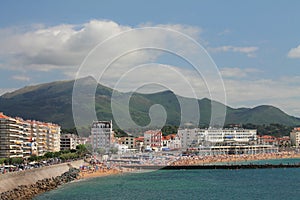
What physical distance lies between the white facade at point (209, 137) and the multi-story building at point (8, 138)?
55.3 meters

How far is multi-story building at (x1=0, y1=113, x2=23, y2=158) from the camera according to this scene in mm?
63341

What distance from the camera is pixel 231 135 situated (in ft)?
418

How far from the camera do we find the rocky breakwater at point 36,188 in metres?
33.0

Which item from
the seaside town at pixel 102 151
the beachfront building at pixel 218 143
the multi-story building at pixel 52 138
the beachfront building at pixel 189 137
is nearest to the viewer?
the seaside town at pixel 102 151

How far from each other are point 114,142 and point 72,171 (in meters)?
48.2

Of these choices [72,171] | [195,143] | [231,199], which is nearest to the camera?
[231,199]

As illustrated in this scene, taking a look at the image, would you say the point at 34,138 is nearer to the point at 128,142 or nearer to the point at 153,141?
the point at 128,142

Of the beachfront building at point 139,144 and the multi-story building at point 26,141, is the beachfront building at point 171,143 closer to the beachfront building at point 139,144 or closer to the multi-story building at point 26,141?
the beachfront building at point 139,144

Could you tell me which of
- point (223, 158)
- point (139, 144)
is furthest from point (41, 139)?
point (223, 158)

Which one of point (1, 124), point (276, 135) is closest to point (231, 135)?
point (276, 135)

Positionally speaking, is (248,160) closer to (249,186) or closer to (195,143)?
(195,143)

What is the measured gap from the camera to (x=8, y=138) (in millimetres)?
63938

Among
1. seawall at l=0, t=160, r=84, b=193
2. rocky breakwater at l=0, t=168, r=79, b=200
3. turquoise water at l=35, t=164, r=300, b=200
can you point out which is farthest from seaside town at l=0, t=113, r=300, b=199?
turquoise water at l=35, t=164, r=300, b=200

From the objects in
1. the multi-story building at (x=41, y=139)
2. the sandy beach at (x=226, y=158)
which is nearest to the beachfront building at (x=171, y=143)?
the sandy beach at (x=226, y=158)
